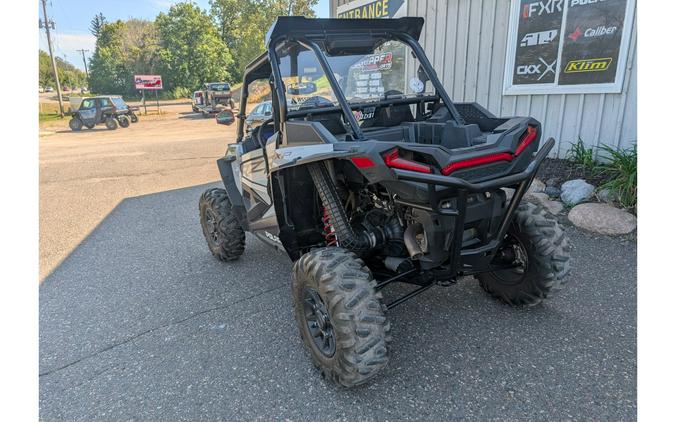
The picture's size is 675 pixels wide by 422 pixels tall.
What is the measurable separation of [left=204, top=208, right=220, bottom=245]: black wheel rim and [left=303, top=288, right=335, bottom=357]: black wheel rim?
210 cm

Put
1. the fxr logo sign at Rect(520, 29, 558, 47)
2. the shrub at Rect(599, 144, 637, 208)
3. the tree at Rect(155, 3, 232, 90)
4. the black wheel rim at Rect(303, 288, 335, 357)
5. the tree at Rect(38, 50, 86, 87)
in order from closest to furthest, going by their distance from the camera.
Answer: the black wheel rim at Rect(303, 288, 335, 357) → the shrub at Rect(599, 144, 637, 208) → the fxr logo sign at Rect(520, 29, 558, 47) → the tree at Rect(155, 3, 232, 90) → the tree at Rect(38, 50, 86, 87)

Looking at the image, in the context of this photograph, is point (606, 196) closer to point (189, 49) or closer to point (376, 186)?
point (376, 186)

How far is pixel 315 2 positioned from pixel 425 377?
155ft

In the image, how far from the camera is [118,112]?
2378 cm

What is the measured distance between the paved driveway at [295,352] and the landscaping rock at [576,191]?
0.96m

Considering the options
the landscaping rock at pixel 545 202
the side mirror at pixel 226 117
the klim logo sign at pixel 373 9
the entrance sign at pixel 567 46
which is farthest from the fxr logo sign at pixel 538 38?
the side mirror at pixel 226 117

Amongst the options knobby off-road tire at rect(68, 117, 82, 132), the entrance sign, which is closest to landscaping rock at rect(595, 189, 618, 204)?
the entrance sign

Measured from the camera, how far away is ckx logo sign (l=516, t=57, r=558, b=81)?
5.97m

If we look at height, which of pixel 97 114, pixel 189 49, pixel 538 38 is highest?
pixel 189 49

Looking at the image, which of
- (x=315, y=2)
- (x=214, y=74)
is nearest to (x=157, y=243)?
(x=315, y=2)

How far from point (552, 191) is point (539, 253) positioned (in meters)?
3.11

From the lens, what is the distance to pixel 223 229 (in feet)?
14.2

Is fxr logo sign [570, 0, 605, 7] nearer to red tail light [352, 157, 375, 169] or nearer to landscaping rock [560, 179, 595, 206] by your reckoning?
landscaping rock [560, 179, 595, 206]

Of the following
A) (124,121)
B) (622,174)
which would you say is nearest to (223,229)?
(622,174)
